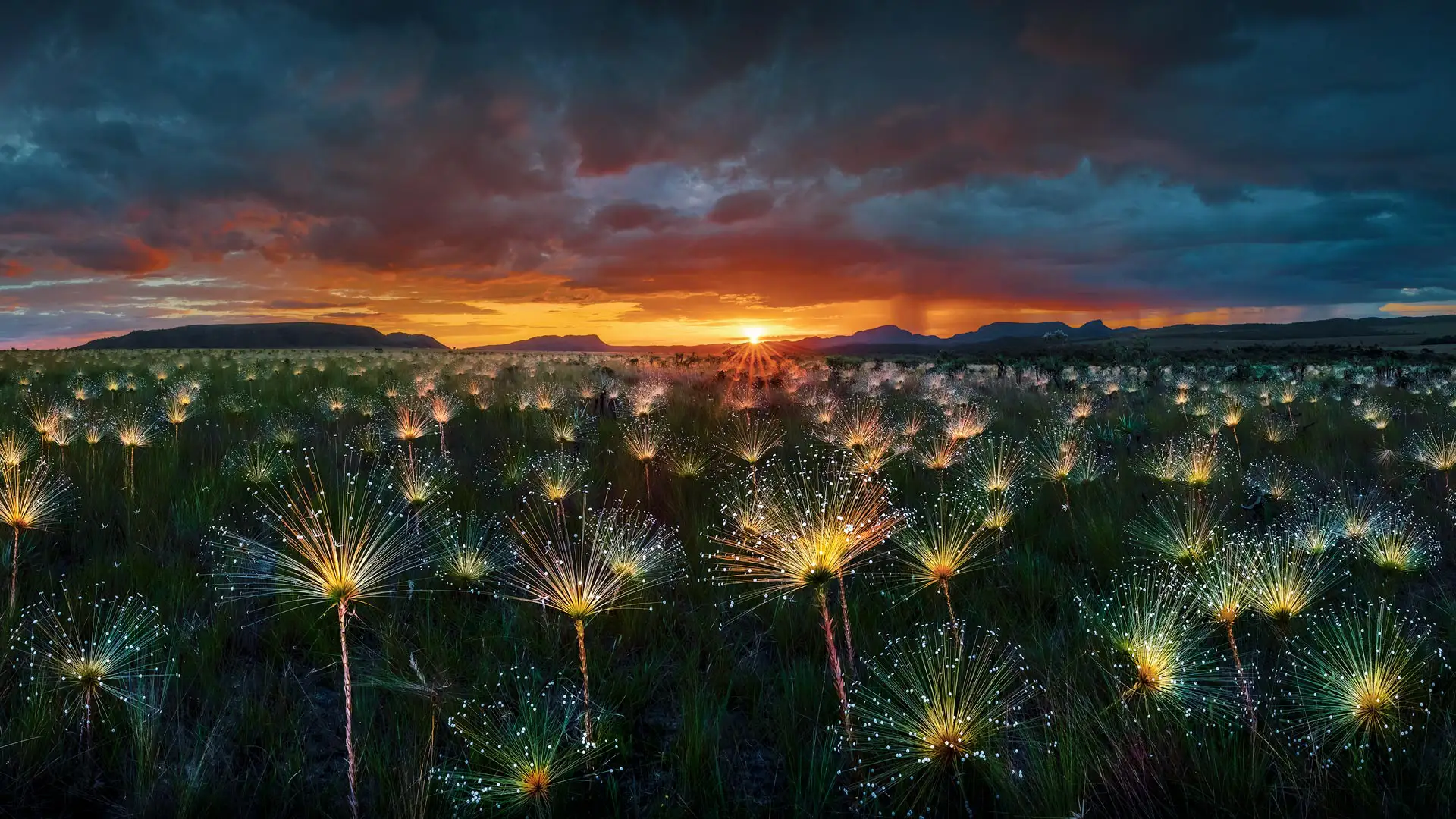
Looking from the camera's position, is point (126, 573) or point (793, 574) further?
point (126, 573)

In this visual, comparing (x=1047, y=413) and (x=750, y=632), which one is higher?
(x=1047, y=413)

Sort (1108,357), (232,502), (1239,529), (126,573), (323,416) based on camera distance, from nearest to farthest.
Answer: (126,573) < (1239,529) < (232,502) < (323,416) < (1108,357)

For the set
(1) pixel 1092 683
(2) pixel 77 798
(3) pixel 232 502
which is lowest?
(2) pixel 77 798

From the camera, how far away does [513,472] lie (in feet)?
24.2

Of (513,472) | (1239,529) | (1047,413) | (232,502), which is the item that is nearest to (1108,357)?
(1047,413)

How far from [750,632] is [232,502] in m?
5.65

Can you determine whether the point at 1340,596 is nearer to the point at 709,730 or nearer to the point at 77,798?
the point at 709,730

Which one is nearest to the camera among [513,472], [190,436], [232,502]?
[232,502]

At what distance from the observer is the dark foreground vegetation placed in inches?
116

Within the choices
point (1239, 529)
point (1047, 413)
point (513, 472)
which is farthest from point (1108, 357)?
point (513, 472)

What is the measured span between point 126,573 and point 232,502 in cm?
178

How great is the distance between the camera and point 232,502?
21.6 feet

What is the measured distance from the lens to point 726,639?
4.40 metres

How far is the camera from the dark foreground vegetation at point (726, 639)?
294cm
